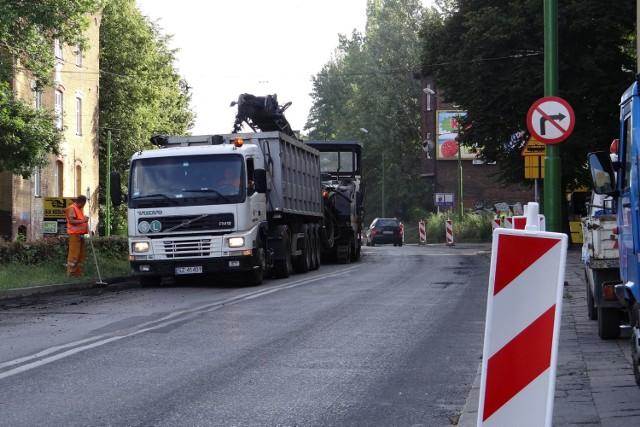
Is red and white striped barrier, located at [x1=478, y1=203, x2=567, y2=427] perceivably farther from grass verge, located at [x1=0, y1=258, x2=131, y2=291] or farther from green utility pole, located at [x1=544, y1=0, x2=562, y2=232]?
grass verge, located at [x1=0, y1=258, x2=131, y2=291]

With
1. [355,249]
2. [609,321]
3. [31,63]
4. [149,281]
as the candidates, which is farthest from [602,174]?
[31,63]

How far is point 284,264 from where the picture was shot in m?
24.0

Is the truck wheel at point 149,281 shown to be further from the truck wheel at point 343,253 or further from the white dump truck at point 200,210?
the truck wheel at point 343,253

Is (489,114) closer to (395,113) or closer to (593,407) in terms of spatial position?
(593,407)

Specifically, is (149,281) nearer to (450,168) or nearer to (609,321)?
(609,321)

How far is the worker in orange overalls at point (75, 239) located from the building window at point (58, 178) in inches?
1127

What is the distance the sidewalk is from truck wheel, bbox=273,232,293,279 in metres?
11.5

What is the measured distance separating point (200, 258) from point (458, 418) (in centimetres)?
1410

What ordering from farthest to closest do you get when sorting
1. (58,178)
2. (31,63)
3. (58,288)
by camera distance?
(58,178) < (31,63) < (58,288)

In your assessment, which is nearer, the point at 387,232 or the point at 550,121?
the point at 550,121

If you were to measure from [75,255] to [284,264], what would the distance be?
4319mm

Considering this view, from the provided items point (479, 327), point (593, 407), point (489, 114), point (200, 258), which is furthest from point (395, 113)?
point (593, 407)

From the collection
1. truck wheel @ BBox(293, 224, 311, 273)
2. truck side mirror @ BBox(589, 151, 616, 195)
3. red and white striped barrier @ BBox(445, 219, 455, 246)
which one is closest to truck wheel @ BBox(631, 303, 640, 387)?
truck side mirror @ BBox(589, 151, 616, 195)

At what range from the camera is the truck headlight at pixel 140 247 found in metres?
21.3
